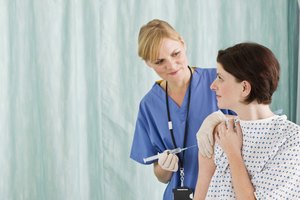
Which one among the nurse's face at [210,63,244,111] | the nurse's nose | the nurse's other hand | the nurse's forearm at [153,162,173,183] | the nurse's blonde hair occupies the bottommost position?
the nurse's forearm at [153,162,173,183]

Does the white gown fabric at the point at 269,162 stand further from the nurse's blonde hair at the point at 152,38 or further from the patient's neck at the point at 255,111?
the nurse's blonde hair at the point at 152,38

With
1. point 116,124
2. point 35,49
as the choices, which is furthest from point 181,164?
point 35,49

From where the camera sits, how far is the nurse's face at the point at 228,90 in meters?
1.62

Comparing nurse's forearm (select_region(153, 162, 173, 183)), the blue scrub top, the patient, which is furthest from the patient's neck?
nurse's forearm (select_region(153, 162, 173, 183))

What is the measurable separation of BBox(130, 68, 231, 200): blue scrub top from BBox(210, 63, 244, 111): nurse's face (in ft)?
1.21

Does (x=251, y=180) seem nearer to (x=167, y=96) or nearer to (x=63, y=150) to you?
(x=167, y=96)

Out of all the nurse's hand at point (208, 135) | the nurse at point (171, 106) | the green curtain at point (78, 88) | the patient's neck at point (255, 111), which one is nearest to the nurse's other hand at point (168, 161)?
the nurse at point (171, 106)

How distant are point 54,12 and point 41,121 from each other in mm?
505

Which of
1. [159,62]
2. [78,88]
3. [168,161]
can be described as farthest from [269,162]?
[78,88]

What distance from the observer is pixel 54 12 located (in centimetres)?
248

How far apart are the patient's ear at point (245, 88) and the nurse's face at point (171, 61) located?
42 cm

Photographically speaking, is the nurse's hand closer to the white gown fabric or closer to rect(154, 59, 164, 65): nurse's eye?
the white gown fabric

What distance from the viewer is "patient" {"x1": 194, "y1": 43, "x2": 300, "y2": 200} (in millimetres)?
1526

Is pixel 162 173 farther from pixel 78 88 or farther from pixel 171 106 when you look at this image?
pixel 78 88
